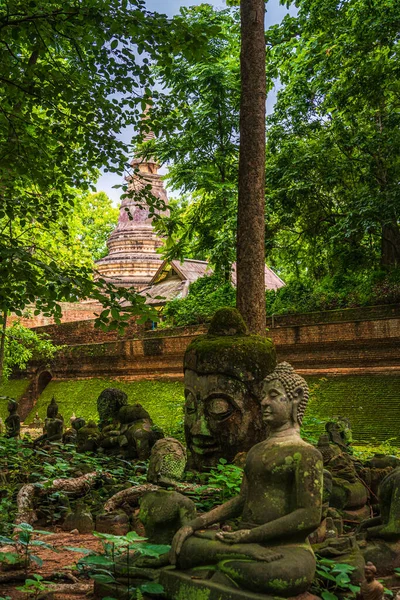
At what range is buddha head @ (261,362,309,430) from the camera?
3414mm

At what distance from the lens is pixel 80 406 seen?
1653 cm

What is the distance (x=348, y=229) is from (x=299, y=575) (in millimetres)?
9049

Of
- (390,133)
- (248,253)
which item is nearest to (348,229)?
(390,133)

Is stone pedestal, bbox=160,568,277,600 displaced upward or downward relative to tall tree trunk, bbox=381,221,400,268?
downward

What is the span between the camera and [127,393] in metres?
→ 15.6

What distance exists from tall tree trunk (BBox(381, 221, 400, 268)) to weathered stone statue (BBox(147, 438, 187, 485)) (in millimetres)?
8561

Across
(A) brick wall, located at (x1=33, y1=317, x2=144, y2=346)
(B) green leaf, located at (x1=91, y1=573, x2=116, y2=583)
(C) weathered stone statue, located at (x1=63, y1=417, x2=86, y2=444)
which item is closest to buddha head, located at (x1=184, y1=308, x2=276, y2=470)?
(C) weathered stone statue, located at (x1=63, y1=417, x2=86, y2=444)

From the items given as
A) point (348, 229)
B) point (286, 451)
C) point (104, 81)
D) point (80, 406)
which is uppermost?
point (104, 81)

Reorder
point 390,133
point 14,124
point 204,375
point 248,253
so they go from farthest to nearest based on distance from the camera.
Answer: point 390,133 → point 248,253 → point 204,375 → point 14,124

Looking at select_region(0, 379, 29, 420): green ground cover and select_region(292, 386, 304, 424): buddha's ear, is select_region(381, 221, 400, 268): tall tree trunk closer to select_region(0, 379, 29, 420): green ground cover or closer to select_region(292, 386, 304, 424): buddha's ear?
select_region(292, 386, 304, 424): buddha's ear

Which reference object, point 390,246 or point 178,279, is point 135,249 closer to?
point 178,279

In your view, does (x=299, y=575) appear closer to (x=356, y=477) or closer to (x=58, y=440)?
(x=356, y=477)

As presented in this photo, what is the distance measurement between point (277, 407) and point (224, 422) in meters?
3.12

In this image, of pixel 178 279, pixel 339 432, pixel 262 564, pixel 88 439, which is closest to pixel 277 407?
pixel 262 564
